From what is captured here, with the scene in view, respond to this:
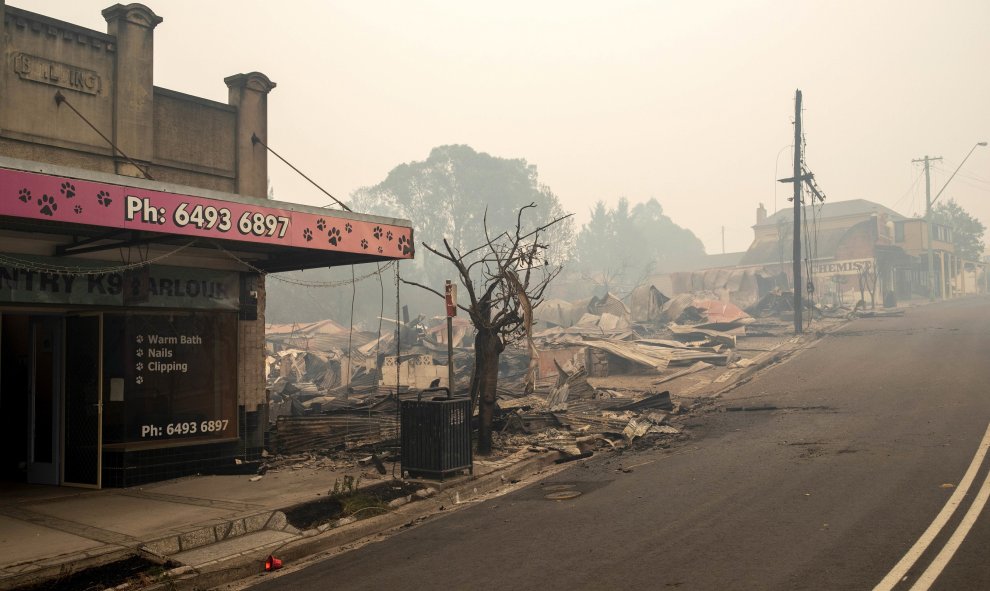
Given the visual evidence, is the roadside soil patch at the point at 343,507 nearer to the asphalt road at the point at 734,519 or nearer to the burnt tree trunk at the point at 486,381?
the asphalt road at the point at 734,519

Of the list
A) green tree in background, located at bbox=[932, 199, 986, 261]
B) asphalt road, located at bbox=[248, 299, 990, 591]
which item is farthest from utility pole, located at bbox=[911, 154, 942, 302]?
asphalt road, located at bbox=[248, 299, 990, 591]

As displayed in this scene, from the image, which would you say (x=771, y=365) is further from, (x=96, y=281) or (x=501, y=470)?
(x=96, y=281)

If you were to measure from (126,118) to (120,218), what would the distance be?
3735 millimetres

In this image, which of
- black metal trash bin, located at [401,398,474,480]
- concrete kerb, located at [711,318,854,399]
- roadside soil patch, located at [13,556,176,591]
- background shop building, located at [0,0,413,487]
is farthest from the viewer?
concrete kerb, located at [711,318,854,399]

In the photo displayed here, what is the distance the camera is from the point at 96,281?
1111 cm

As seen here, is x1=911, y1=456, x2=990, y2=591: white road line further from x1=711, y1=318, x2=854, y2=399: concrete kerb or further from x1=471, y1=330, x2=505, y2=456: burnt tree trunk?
x1=711, y1=318, x2=854, y2=399: concrete kerb

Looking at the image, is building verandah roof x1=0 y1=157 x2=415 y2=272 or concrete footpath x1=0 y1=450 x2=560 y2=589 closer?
concrete footpath x1=0 y1=450 x2=560 y2=589

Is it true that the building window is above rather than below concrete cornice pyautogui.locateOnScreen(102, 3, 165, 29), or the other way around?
below

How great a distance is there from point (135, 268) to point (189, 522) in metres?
4.45

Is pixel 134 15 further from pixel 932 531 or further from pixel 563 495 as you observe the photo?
pixel 932 531

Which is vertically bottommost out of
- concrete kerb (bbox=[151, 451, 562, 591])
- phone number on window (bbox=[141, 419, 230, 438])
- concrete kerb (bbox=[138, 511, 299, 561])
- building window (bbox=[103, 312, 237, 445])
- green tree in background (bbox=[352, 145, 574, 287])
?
concrete kerb (bbox=[151, 451, 562, 591])

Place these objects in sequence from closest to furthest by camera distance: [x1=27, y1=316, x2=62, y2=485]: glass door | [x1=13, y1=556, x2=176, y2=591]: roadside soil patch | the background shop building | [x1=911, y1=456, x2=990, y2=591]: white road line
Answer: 1. [x1=911, y1=456, x2=990, y2=591]: white road line
2. [x1=13, y1=556, x2=176, y2=591]: roadside soil patch
3. the background shop building
4. [x1=27, y1=316, x2=62, y2=485]: glass door

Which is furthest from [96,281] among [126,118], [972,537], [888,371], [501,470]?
[888,371]

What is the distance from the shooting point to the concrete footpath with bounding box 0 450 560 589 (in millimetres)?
7484
